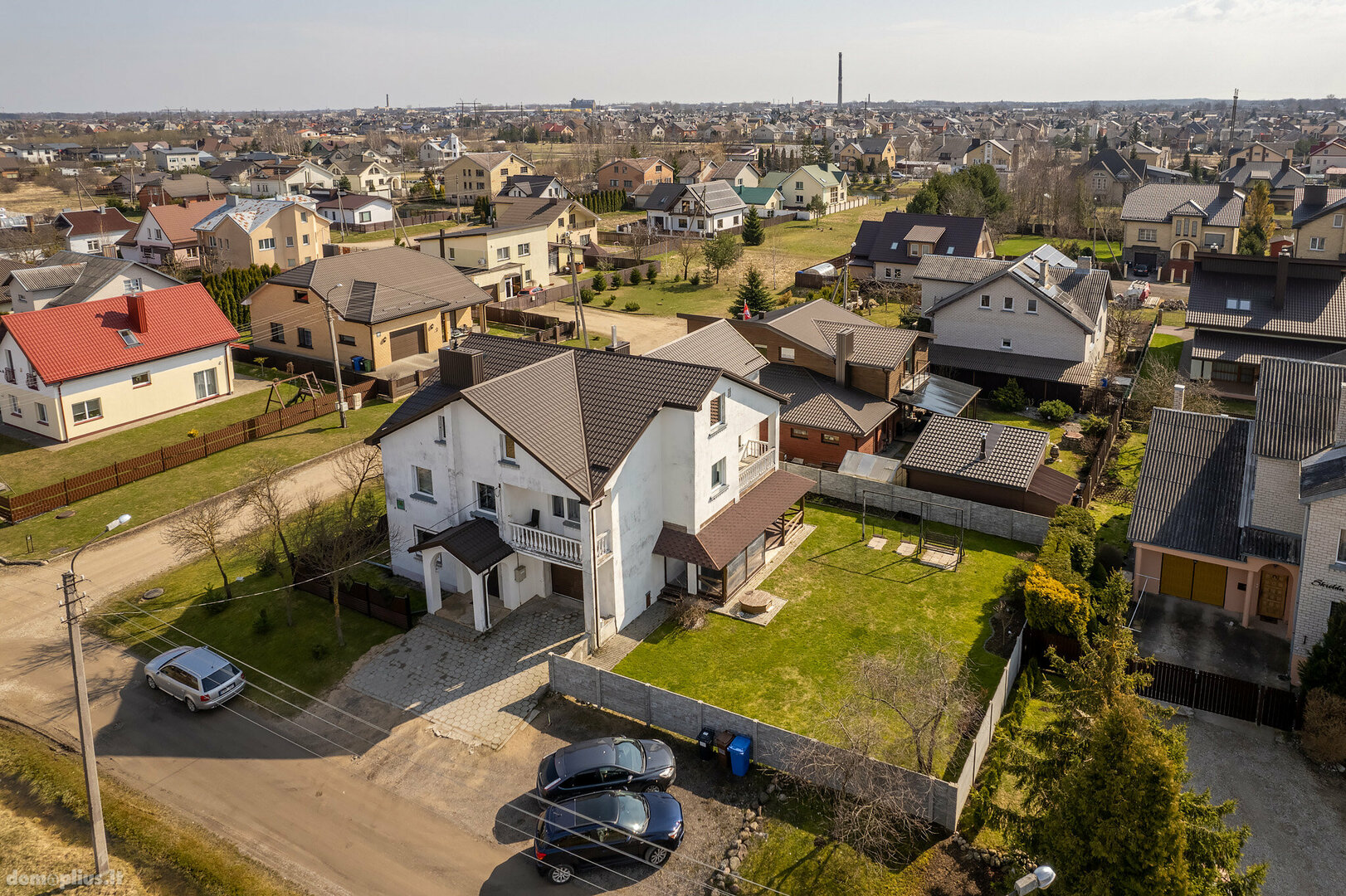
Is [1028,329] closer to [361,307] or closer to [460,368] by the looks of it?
[460,368]

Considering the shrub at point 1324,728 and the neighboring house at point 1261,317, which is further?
the neighboring house at point 1261,317

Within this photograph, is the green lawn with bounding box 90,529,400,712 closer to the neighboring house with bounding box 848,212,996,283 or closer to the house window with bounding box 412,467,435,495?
the house window with bounding box 412,467,435,495

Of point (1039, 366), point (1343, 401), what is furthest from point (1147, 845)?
point (1039, 366)

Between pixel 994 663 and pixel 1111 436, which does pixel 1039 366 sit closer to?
pixel 1111 436

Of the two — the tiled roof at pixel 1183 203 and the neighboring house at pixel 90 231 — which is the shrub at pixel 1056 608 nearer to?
the tiled roof at pixel 1183 203

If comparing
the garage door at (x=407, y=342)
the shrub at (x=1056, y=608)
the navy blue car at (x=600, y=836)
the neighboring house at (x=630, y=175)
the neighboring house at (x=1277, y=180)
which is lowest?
the navy blue car at (x=600, y=836)

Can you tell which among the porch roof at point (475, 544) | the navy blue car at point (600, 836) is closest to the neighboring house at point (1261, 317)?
the porch roof at point (475, 544)
